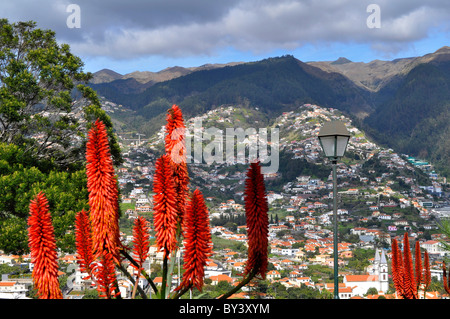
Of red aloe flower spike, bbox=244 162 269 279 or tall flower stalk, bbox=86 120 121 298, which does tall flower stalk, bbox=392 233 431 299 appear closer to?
red aloe flower spike, bbox=244 162 269 279

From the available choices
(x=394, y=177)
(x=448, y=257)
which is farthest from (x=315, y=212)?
(x=448, y=257)

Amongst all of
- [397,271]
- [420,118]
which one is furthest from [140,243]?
[420,118]

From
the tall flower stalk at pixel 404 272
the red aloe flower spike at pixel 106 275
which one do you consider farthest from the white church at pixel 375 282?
the red aloe flower spike at pixel 106 275

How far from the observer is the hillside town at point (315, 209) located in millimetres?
24438

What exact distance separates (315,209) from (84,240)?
5853cm

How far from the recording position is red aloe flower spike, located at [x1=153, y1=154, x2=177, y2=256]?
7.54ft

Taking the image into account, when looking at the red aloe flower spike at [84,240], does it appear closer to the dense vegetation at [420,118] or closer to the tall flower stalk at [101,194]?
the tall flower stalk at [101,194]

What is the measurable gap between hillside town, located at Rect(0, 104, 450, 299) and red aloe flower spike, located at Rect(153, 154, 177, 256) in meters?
12.0

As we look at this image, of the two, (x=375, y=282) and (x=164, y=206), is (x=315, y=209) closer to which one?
(x=375, y=282)

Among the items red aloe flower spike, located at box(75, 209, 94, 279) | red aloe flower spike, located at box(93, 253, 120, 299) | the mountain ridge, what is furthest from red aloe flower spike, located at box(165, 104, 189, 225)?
the mountain ridge
